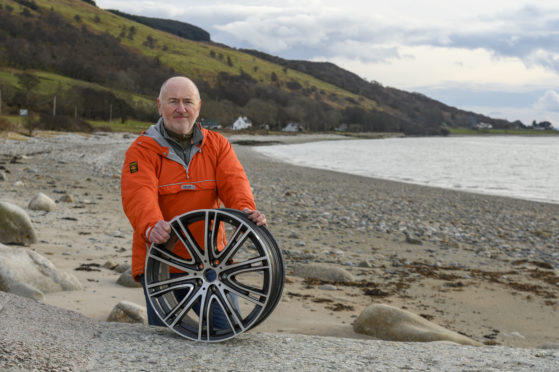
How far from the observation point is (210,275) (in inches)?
146

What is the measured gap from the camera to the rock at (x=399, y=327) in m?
5.28

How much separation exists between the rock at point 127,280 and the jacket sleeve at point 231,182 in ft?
11.3

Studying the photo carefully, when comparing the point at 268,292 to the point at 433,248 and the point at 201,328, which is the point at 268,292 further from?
the point at 433,248

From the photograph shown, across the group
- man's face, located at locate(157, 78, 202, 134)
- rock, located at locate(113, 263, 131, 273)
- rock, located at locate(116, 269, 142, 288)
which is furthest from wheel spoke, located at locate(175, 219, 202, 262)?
rock, located at locate(113, 263, 131, 273)

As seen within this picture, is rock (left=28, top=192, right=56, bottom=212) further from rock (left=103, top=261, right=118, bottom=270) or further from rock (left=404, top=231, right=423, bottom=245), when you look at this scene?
rock (left=404, top=231, right=423, bottom=245)

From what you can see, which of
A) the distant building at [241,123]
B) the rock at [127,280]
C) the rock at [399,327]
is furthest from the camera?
the distant building at [241,123]

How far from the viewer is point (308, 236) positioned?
11.3m

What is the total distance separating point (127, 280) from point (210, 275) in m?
3.48

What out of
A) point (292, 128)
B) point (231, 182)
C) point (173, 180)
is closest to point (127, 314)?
point (173, 180)

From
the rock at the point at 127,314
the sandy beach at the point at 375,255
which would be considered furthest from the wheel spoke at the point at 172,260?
the sandy beach at the point at 375,255

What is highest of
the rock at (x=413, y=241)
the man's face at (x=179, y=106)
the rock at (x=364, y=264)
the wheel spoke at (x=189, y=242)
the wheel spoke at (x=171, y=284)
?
the man's face at (x=179, y=106)

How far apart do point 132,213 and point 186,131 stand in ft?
2.30

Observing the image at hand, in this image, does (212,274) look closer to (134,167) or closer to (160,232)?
(160,232)

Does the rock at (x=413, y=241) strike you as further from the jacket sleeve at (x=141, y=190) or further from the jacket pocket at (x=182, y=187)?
the jacket sleeve at (x=141, y=190)
